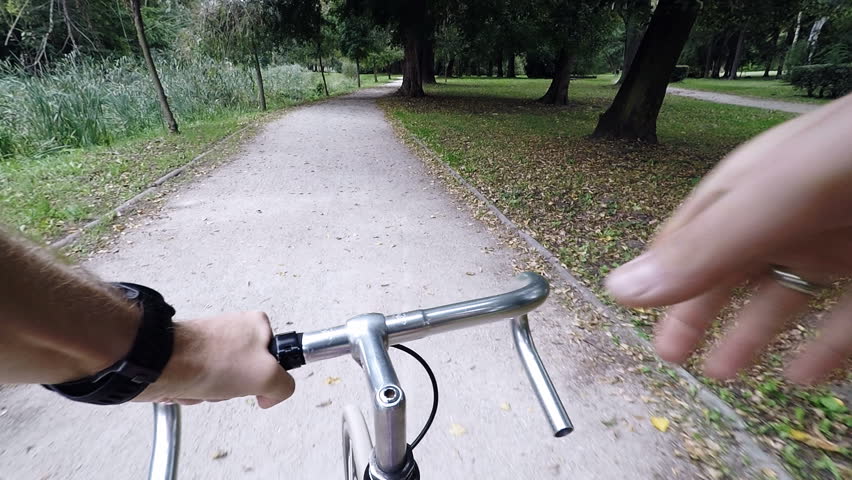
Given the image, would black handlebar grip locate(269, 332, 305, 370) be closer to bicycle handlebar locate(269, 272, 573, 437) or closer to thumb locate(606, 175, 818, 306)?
bicycle handlebar locate(269, 272, 573, 437)

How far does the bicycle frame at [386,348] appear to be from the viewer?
888mm

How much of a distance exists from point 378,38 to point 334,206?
971 inches

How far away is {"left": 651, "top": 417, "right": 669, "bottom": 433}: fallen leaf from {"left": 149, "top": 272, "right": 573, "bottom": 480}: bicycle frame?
1.99m

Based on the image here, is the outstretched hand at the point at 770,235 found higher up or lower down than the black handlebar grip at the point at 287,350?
higher up

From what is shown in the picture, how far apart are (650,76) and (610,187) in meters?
3.97

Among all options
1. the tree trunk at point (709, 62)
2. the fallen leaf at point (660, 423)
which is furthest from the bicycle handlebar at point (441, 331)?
the tree trunk at point (709, 62)

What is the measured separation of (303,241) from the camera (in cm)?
505

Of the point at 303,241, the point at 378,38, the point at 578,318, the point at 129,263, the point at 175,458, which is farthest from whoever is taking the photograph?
the point at 378,38

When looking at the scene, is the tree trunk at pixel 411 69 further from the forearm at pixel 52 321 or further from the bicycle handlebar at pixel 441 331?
the forearm at pixel 52 321

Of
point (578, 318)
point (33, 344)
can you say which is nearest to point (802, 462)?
point (578, 318)

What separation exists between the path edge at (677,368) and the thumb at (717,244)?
1.30 feet

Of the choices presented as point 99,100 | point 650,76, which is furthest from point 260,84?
point 650,76

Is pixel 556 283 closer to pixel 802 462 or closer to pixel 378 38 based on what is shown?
pixel 802 462

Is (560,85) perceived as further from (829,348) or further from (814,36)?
(814,36)
